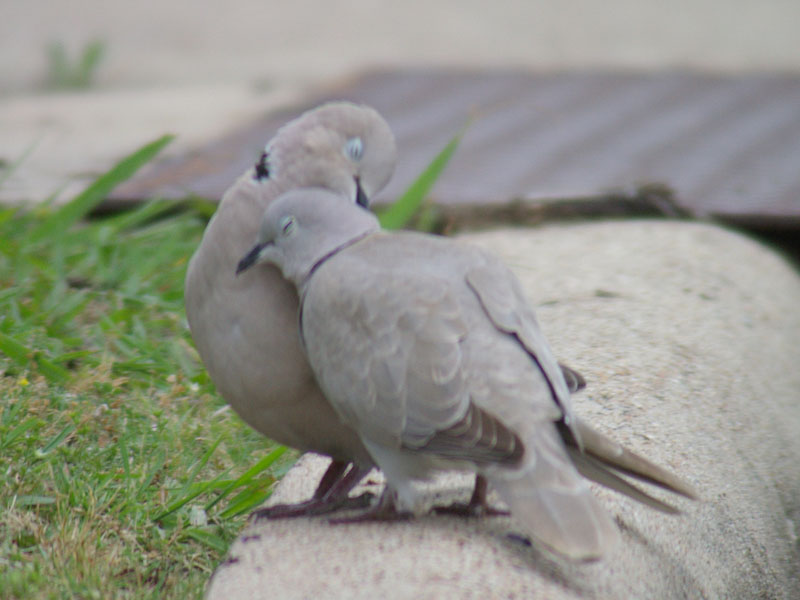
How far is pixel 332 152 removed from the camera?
2293mm

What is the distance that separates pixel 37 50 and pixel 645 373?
491 centimetres

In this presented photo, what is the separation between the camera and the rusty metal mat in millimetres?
4387

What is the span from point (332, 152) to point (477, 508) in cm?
76

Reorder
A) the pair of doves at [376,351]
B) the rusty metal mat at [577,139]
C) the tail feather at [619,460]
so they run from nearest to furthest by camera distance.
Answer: the pair of doves at [376,351], the tail feather at [619,460], the rusty metal mat at [577,139]

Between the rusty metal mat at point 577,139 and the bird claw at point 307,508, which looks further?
the rusty metal mat at point 577,139

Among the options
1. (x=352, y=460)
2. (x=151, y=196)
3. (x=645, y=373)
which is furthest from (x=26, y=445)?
(x=151, y=196)

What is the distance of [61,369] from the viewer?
2865mm

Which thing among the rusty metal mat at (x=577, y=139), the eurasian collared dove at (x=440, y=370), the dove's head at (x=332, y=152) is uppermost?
the dove's head at (x=332, y=152)

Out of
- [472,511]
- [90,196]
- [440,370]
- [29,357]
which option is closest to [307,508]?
[472,511]

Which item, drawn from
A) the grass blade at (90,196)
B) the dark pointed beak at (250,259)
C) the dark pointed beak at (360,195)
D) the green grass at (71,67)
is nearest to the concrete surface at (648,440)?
the dark pointed beak at (250,259)

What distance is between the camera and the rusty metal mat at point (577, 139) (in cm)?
439

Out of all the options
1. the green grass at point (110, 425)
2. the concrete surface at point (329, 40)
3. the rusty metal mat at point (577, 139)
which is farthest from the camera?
the concrete surface at point (329, 40)

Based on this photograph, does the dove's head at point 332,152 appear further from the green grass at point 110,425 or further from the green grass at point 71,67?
the green grass at point 71,67

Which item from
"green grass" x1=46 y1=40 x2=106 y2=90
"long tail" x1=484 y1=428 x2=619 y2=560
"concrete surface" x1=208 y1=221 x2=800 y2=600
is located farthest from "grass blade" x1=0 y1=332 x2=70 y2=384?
"green grass" x1=46 y1=40 x2=106 y2=90
